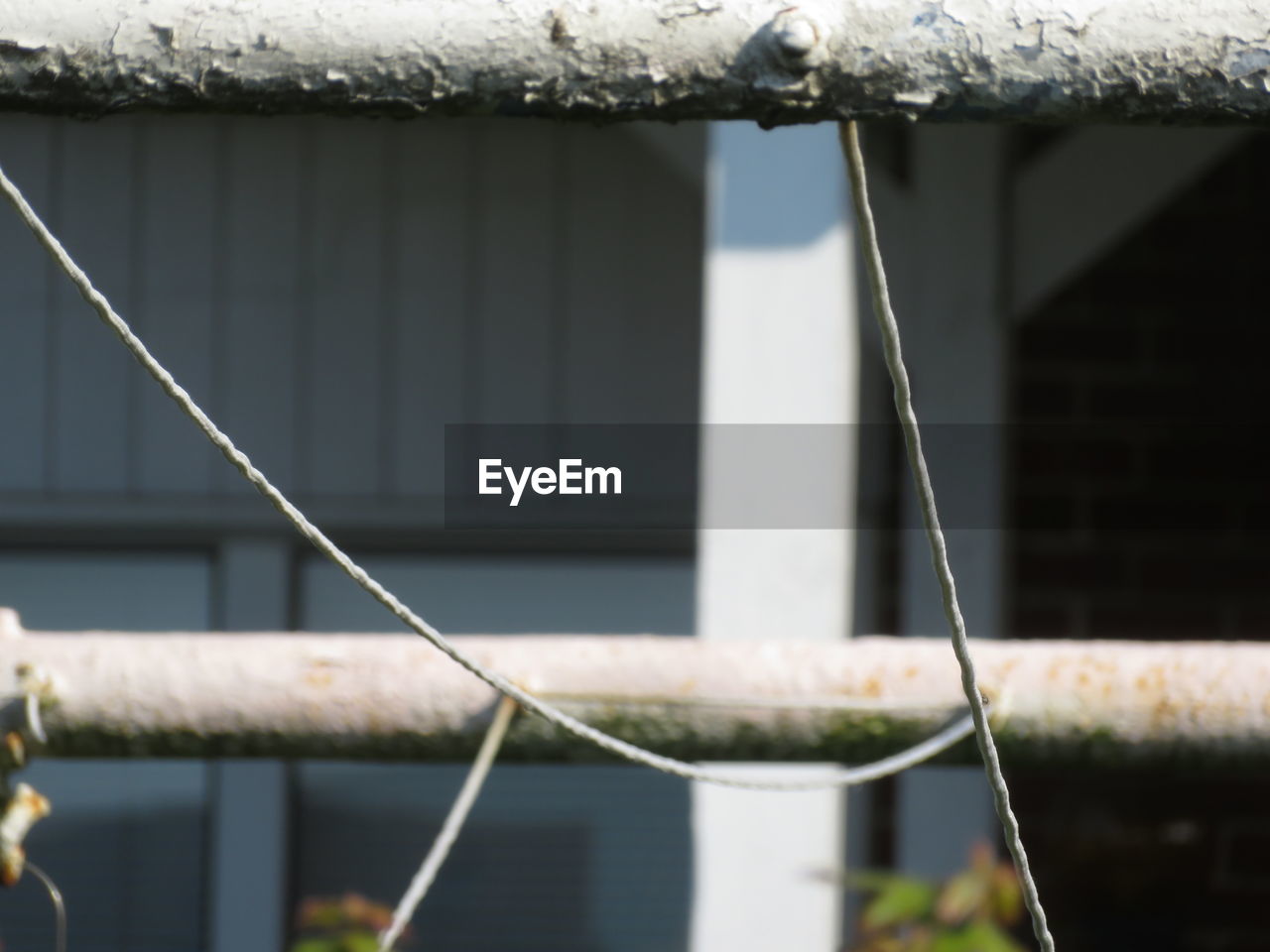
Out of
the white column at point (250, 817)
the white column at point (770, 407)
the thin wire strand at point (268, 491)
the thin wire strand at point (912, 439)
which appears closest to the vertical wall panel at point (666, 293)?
the white column at point (250, 817)

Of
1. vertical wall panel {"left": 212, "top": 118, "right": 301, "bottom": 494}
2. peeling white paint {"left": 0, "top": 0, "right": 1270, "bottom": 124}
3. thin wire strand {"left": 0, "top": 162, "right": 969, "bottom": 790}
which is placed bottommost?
thin wire strand {"left": 0, "top": 162, "right": 969, "bottom": 790}

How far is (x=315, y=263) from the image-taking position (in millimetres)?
2604

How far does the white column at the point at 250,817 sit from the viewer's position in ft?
8.68

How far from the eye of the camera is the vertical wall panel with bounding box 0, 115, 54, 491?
260 cm

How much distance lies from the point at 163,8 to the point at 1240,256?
91.7 inches

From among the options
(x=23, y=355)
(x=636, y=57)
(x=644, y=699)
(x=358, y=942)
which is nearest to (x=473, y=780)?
(x=644, y=699)

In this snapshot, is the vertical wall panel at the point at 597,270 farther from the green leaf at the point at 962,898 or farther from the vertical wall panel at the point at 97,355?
the green leaf at the point at 962,898

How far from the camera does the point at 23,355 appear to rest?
261 cm

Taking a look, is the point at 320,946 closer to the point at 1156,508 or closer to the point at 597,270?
the point at 597,270

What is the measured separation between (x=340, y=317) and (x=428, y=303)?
0.53 feet

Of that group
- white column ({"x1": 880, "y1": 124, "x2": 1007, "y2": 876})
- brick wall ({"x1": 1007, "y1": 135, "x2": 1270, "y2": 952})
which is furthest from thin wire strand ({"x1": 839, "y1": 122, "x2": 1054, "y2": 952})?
brick wall ({"x1": 1007, "y1": 135, "x2": 1270, "y2": 952})

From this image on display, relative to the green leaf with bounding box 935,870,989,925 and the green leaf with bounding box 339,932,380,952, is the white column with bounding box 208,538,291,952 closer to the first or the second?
the green leaf with bounding box 339,932,380,952

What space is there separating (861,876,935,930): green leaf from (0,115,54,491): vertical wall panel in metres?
1.76

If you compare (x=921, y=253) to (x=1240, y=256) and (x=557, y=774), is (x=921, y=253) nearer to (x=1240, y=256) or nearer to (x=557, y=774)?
(x=1240, y=256)
